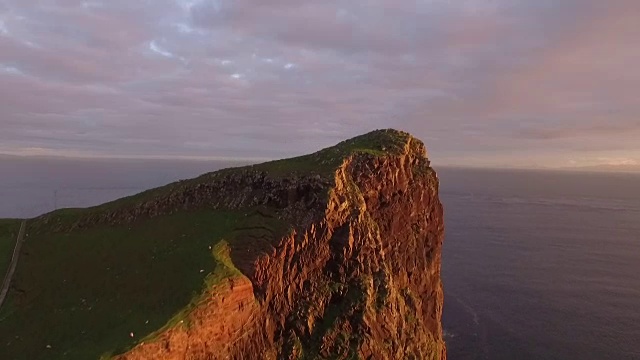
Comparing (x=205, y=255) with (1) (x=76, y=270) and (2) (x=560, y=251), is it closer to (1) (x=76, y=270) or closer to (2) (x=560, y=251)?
(1) (x=76, y=270)

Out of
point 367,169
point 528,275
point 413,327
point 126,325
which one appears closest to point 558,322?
point 528,275

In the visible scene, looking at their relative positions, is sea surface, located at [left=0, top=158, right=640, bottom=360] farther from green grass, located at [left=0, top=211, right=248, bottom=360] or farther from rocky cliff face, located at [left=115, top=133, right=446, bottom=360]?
green grass, located at [left=0, top=211, right=248, bottom=360]

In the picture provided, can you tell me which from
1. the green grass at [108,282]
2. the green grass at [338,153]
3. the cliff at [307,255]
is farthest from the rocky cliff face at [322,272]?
the green grass at [108,282]

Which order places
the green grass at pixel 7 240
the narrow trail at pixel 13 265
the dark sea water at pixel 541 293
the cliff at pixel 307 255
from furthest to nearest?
the dark sea water at pixel 541 293
the green grass at pixel 7 240
the narrow trail at pixel 13 265
the cliff at pixel 307 255

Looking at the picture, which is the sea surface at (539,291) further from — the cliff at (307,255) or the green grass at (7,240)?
the green grass at (7,240)

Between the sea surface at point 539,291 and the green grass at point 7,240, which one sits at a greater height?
the green grass at point 7,240

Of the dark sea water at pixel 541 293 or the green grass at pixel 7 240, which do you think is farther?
the dark sea water at pixel 541 293

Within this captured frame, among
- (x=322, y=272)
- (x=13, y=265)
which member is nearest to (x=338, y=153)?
(x=322, y=272)
